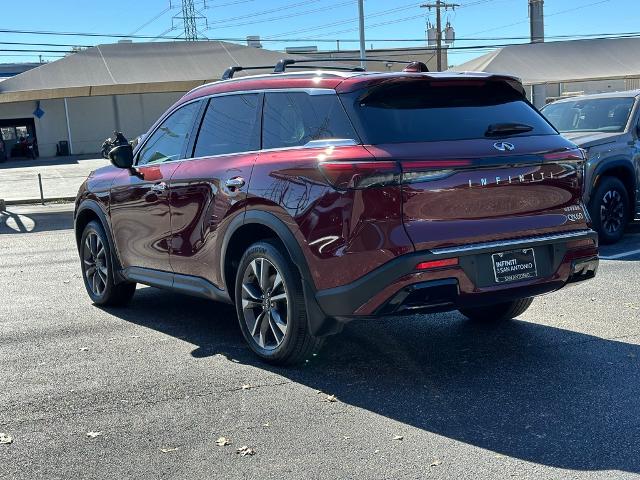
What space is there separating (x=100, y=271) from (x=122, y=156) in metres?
1.33

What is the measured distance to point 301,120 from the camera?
16.6ft

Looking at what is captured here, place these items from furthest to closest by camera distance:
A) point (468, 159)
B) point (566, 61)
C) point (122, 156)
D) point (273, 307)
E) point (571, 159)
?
point (566, 61) → point (122, 156) → point (273, 307) → point (571, 159) → point (468, 159)

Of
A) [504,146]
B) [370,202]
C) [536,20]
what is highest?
[536,20]

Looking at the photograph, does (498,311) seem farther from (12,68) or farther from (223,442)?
(12,68)

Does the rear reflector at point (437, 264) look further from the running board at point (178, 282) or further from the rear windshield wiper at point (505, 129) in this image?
the running board at point (178, 282)

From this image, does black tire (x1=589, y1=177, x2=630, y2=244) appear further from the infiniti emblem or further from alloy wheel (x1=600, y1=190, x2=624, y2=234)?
the infiniti emblem

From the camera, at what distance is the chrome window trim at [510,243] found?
14.8 feet

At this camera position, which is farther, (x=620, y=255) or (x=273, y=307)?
(x=620, y=255)

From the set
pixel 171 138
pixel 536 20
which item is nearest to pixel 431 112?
pixel 171 138

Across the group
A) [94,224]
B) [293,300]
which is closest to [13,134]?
[94,224]

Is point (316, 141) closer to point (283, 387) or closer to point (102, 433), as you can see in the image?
point (283, 387)

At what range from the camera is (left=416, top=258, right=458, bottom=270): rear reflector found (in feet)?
14.5

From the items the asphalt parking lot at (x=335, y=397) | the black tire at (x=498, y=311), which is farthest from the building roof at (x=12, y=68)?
the black tire at (x=498, y=311)

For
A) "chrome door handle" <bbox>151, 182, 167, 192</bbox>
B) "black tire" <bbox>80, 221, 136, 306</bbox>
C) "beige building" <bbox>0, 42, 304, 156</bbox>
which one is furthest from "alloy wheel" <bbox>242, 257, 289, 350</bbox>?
"beige building" <bbox>0, 42, 304, 156</bbox>
